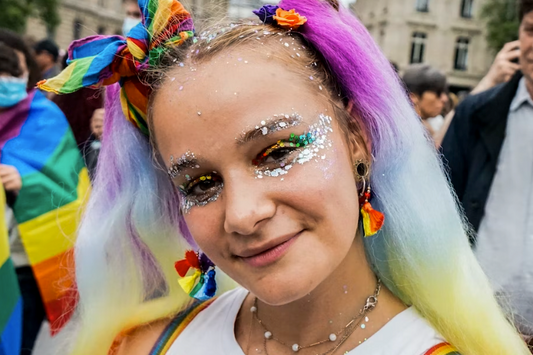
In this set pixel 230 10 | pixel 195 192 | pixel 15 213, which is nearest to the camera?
pixel 195 192

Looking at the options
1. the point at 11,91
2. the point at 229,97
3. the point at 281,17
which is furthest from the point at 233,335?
the point at 11,91

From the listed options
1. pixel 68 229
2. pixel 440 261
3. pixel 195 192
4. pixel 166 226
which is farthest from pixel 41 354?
pixel 440 261

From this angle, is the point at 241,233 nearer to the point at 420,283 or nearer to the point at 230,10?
the point at 420,283

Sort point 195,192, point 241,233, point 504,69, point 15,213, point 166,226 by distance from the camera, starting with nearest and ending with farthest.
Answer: point 241,233 → point 195,192 → point 166,226 → point 15,213 → point 504,69

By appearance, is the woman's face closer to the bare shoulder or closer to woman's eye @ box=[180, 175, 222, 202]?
woman's eye @ box=[180, 175, 222, 202]

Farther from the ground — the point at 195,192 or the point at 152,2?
the point at 152,2

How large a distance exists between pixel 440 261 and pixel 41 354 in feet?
7.97

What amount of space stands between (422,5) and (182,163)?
29.1 meters

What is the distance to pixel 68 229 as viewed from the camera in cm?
245

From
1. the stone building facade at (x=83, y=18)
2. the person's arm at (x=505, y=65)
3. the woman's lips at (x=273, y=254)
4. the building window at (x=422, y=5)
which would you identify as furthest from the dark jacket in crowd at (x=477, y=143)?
the building window at (x=422, y=5)

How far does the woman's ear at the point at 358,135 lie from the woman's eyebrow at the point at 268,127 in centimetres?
18

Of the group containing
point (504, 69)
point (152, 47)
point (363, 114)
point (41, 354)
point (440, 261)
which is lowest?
point (41, 354)

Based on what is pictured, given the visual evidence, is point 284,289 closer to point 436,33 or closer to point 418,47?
point 418,47

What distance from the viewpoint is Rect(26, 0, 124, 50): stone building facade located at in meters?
26.4
